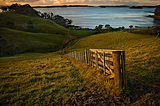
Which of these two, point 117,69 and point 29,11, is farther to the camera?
point 29,11

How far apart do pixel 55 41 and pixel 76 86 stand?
2558 inches

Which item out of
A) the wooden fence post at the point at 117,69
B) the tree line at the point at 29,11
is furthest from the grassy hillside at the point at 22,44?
the tree line at the point at 29,11

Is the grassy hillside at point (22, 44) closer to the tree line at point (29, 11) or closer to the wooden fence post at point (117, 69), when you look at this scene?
the wooden fence post at point (117, 69)

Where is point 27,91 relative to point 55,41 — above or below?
below

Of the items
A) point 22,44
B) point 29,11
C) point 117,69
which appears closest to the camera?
point 117,69

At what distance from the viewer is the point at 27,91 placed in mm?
7277

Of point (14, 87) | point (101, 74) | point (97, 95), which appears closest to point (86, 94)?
point (97, 95)

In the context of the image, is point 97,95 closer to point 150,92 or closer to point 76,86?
point 76,86

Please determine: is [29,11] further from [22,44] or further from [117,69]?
[117,69]

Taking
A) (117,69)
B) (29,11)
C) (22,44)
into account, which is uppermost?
(29,11)

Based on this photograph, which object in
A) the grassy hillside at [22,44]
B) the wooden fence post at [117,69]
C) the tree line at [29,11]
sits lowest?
the wooden fence post at [117,69]

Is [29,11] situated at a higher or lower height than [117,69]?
higher

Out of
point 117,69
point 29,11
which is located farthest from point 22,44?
point 29,11

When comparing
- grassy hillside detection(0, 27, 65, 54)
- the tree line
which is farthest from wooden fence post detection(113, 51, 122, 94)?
the tree line
